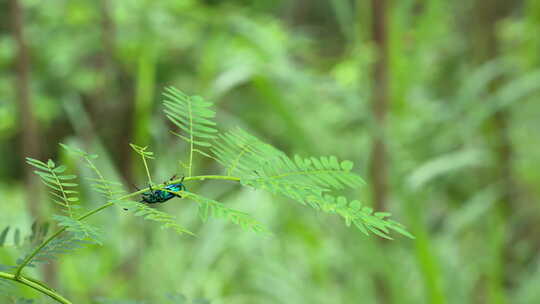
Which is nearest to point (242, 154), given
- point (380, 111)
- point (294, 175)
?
point (294, 175)

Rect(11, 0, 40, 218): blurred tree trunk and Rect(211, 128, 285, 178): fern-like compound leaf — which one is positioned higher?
Rect(11, 0, 40, 218): blurred tree trunk

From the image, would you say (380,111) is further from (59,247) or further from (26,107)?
(59,247)

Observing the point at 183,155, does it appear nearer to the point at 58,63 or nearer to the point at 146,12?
the point at 146,12

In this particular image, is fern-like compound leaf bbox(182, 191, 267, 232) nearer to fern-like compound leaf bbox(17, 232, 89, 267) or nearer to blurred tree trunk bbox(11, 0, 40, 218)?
fern-like compound leaf bbox(17, 232, 89, 267)

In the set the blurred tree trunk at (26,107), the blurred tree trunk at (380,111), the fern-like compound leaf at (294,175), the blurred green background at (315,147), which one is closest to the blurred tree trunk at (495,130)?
the blurred green background at (315,147)

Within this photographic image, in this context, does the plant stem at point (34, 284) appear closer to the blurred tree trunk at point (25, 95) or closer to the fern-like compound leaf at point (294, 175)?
the fern-like compound leaf at point (294, 175)

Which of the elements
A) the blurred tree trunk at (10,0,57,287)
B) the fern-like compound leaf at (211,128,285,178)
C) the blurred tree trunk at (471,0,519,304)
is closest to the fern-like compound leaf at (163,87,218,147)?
the fern-like compound leaf at (211,128,285,178)

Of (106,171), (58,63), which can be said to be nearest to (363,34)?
(106,171)
